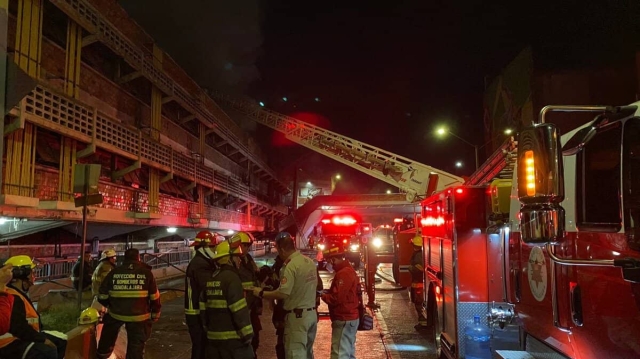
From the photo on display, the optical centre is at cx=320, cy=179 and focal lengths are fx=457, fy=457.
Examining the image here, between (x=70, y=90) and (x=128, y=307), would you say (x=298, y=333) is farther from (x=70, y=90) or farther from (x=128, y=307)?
(x=70, y=90)

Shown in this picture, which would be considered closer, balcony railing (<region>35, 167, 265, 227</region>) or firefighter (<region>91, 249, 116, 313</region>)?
firefighter (<region>91, 249, 116, 313</region>)

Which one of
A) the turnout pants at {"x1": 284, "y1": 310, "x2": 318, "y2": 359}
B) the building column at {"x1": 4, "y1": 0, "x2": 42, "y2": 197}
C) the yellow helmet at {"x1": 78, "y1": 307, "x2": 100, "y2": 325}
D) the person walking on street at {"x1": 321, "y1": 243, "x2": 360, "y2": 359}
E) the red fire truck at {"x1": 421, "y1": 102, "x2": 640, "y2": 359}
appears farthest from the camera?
the building column at {"x1": 4, "y1": 0, "x2": 42, "y2": 197}

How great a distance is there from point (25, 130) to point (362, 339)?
785 centimetres

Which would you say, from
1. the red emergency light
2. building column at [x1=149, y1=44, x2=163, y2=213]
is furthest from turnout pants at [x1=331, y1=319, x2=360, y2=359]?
building column at [x1=149, y1=44, x2=163, y2=213]

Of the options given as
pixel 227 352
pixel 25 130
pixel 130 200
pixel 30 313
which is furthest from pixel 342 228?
pixel 30 313

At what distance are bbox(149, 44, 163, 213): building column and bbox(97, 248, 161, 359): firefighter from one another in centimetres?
1040

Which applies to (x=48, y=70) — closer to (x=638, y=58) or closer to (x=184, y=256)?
(x=184, y=256)

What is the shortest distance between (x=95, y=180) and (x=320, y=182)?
5326cm

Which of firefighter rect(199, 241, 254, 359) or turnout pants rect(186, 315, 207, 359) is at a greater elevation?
firefighter rect(199, 241, 254, 359)

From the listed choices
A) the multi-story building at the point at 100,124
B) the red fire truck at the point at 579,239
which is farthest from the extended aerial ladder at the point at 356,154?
the red fire truck at the point at 579,239

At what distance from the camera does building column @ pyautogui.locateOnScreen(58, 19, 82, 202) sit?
34.9ft

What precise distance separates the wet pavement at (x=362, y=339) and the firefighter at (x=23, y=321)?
2.81 metres

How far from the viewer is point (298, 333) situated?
15.0 ft

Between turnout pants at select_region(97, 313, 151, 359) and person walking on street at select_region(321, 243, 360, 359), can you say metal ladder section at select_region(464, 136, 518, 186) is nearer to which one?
person walking on street at select_region(321, 243, 360, 359)
